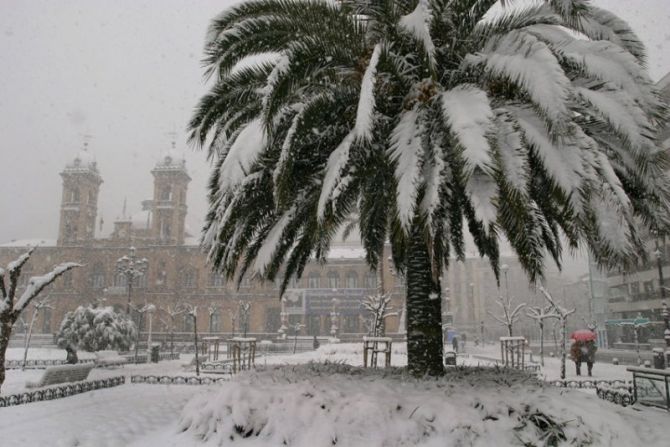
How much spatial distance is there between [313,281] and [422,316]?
167ft

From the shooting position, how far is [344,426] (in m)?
6.08

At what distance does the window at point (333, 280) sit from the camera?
5720cm

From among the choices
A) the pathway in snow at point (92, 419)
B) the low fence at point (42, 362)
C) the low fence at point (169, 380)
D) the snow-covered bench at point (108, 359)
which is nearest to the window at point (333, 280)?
the low fence at point (42, 362)

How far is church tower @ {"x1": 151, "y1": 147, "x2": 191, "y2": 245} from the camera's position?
200 feet

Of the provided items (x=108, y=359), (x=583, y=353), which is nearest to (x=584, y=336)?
(x=583, y=353)

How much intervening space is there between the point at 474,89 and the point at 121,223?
62.3m

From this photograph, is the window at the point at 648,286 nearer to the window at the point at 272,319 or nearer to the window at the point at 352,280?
the window at the point at 352,280

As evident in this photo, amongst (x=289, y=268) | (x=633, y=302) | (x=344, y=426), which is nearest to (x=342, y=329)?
(x=633, y=302)

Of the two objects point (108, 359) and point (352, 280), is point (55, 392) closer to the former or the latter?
point (108, 359)

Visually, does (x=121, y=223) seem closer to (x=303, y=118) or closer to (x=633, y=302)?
(x=633, y=302)

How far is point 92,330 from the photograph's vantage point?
2428cm

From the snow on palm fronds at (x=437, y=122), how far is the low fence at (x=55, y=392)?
6904mm

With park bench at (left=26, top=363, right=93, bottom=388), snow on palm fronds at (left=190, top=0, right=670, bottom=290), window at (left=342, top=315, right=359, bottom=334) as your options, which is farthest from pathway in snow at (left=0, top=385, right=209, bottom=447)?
window at (left=342, top=315, right=359, bottom=334)

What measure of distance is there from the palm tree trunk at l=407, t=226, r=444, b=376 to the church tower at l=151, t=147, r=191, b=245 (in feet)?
184
